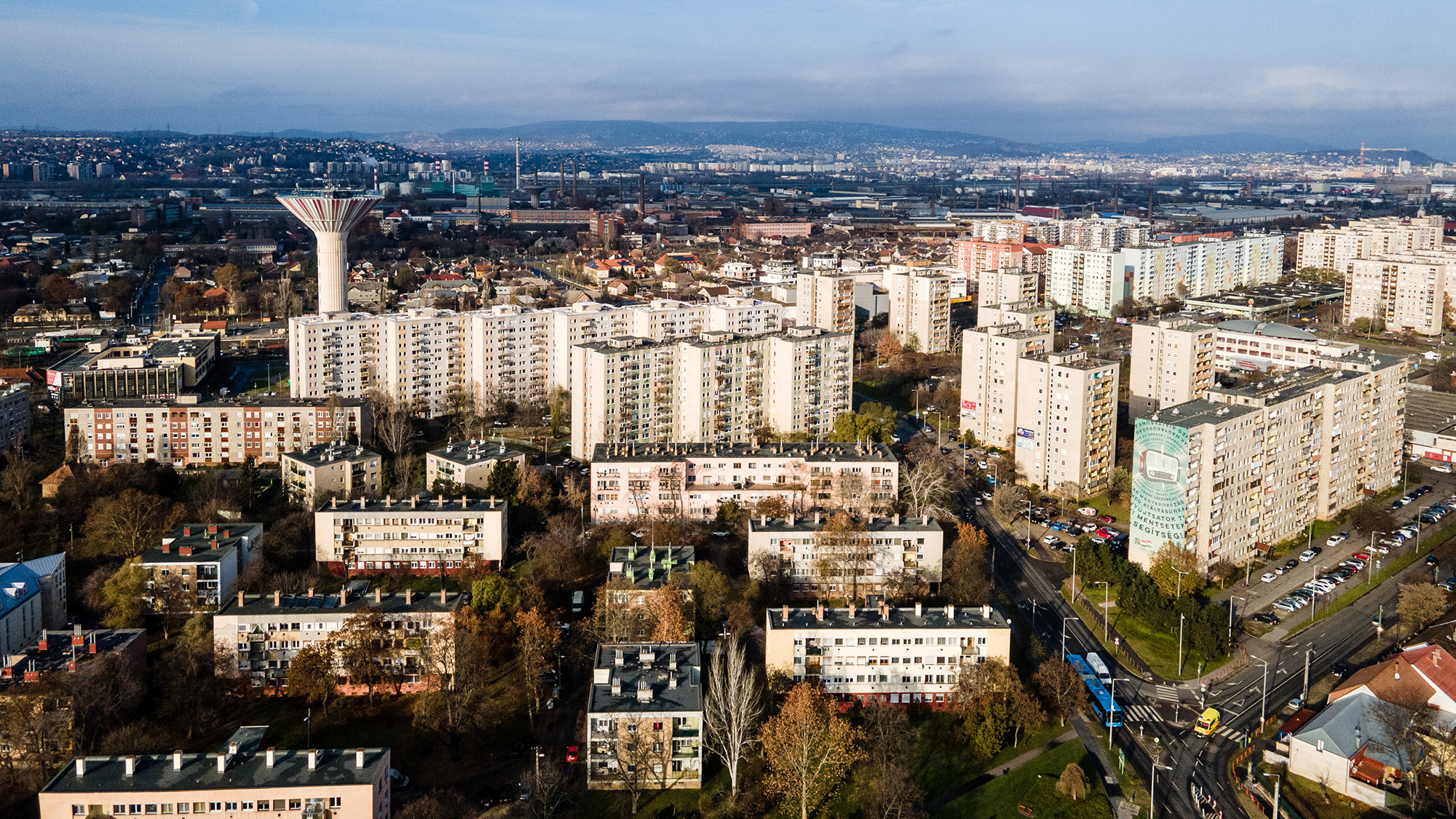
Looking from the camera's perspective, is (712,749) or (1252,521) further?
(1252,521)

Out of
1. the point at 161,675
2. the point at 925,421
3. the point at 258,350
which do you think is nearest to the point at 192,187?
the point at 258,350

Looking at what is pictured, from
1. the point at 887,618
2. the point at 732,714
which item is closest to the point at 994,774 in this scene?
the point at 887,618

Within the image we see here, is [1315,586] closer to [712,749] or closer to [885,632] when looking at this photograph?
[885,632]

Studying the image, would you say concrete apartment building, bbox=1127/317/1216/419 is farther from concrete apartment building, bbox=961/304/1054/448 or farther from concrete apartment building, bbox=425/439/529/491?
concrete apartment building, bbox=425/439/529/491

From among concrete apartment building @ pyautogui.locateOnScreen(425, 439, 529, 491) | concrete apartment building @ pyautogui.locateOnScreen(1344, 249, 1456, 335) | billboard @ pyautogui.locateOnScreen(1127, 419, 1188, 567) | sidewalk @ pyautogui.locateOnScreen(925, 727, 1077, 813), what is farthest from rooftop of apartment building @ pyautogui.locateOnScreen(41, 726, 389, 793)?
concrete apartment building @ pyautogui.locateOnScreen(1344, 249, 1456, 335)

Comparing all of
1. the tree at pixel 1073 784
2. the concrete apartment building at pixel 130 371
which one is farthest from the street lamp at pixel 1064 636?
the concrete apartment building at pixel 130 371

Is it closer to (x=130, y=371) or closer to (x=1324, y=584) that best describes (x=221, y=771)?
(x=1324, y=584)

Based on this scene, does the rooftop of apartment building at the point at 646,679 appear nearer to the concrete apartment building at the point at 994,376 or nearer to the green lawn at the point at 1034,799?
the green lawn at the point at 1034,799
